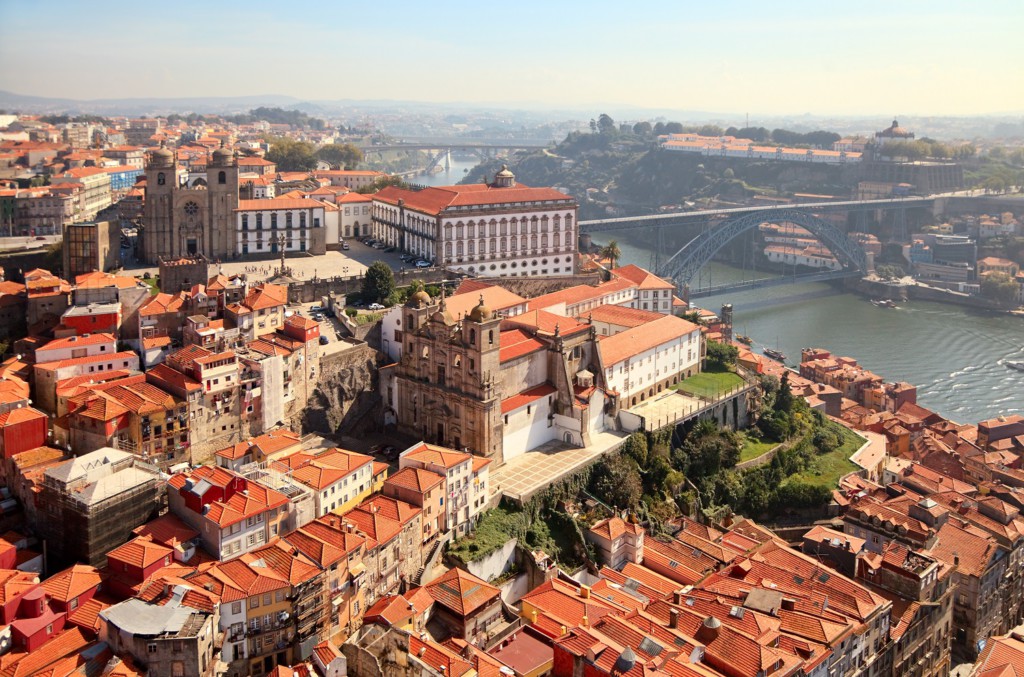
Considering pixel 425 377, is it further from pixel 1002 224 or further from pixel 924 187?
pixel 924 187

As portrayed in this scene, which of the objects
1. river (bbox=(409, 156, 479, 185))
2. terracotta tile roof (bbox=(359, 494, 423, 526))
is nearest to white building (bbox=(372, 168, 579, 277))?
terracotta tile roof (bbox=(359, 494, 423, 526))

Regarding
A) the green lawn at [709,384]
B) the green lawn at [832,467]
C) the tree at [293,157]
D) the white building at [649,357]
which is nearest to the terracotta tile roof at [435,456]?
the white building at [649,357]

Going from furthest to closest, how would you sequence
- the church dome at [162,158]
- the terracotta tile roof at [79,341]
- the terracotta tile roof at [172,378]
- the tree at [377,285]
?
the church dome at [162,158] → the tree at [377,285] → the terracotta tile roof at [79,341] → the terracotta tile roof at [172,378]

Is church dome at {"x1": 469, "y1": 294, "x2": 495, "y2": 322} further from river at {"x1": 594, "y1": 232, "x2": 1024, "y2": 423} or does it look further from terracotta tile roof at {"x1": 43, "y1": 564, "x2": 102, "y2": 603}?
river at {"x1": 594, "y1": 232, "x2": 1024, "y2": 423}

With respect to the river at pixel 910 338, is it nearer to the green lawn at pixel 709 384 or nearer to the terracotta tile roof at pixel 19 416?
the green lawn at pixel 709 384

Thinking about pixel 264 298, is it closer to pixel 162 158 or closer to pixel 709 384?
pixel 162 158

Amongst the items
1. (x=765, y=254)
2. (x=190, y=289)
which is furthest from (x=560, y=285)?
(x=765, y=254)

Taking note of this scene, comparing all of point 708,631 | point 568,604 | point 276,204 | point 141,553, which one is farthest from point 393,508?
point 276,204
